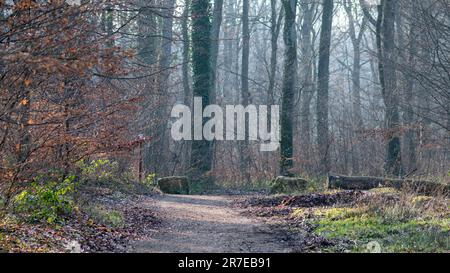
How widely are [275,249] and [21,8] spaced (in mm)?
4815

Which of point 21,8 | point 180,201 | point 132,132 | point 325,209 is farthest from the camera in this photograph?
point 132,132

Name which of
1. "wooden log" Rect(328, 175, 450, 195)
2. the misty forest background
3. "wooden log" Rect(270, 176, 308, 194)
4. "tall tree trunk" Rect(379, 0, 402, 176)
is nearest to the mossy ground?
"wooden log" Rect(328, 175, 450, 195)

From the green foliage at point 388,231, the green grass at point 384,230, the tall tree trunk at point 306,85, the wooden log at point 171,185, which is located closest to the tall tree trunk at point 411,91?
the tall tree trunk at point 306,85

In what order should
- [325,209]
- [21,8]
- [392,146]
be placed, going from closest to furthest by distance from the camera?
[21,8]
[325,209]
[392,146]

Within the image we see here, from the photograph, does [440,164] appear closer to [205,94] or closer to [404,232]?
[205,94]

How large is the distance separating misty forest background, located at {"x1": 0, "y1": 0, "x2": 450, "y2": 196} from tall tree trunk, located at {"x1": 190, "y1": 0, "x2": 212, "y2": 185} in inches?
1.6

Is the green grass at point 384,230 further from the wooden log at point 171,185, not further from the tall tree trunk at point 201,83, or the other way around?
the tall tree trunk at point 201,83

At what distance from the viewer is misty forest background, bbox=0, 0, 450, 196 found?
7.23 metres

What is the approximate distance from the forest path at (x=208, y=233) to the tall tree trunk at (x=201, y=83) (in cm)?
757

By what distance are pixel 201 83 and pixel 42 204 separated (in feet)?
47.5

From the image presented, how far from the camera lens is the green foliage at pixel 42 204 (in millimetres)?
9227

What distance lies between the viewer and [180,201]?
17422mm

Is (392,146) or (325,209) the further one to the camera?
(392,146)
